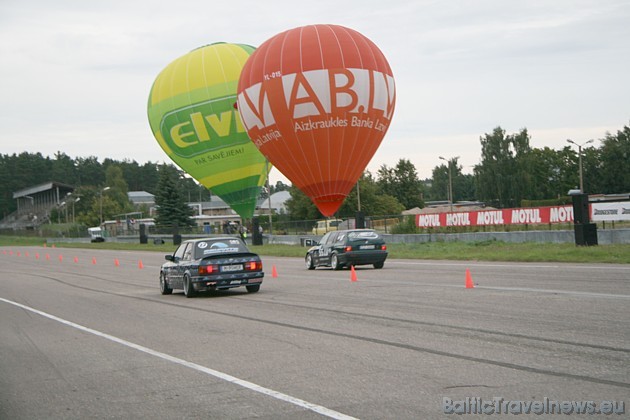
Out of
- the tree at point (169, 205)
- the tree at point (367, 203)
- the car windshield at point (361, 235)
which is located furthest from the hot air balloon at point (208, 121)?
the tree at point (169, 205)

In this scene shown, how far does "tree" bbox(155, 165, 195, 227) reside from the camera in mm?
106938

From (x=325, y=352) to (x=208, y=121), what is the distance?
4200 centimetres

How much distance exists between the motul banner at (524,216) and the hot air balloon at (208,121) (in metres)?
12.9

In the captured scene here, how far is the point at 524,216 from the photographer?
128 ft

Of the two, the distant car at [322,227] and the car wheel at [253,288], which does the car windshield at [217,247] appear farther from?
the distant car at [322,227]

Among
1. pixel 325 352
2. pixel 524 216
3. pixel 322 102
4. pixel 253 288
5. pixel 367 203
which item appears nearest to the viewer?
pixel 325 352

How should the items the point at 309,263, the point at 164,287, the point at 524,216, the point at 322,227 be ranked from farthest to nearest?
the point at 322,227
the point at 524,216
the point at 309,263
the point at 164,287

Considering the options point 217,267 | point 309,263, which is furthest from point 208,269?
point 309,263

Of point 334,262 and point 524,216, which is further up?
point 524,216

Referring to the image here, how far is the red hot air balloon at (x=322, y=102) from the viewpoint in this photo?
39.7m

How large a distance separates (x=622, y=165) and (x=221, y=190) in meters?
71.2

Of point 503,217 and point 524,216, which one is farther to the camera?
point 503,217

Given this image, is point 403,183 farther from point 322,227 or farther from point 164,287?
point 164,287

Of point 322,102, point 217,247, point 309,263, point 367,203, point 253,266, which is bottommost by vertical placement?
→ point 309,263
